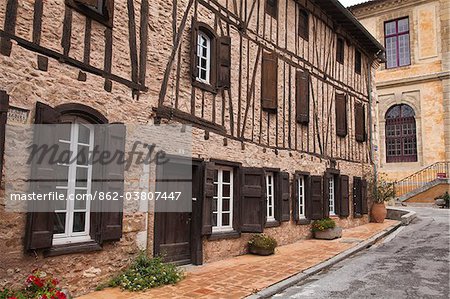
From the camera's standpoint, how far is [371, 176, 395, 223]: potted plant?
13344 millimetres

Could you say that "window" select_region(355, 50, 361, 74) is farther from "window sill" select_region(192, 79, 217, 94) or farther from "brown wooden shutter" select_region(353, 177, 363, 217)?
"window sill" select_region(192, 79, 217, 94)


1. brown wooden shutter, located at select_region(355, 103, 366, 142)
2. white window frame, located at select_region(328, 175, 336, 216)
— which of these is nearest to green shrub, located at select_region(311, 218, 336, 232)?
white window frame, located at select_region(328, 175, 336, 216)

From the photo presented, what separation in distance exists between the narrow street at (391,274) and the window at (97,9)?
4.58 meters

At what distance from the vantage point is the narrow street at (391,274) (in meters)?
5.14

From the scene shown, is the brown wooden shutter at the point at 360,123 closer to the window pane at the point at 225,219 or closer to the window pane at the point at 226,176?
the window pane at the point at 226,176

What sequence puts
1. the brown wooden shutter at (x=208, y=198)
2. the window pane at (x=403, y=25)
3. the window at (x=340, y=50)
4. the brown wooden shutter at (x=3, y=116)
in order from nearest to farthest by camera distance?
the brown wooden shutter at (x=3, y=116)
the brown wooden shutter at (x=208, y=198)
the window at (x=340, y=50)
the window pane at (x=403, y=25)

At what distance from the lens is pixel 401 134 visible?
21.0 meters

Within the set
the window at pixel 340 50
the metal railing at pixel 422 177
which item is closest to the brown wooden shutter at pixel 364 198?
the window at pixel 340 50

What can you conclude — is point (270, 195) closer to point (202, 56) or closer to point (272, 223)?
point (272, 223)

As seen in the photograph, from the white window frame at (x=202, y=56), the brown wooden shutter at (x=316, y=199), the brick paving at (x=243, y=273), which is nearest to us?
the brick paving at (x=243, y=273)

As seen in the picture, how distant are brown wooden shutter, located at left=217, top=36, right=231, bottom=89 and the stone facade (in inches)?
589

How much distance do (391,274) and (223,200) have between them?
131 inches

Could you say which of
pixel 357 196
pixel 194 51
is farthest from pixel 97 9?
pixel 357 196

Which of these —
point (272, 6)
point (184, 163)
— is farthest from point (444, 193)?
point (184, 163)
